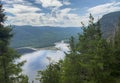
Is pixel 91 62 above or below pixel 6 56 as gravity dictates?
below

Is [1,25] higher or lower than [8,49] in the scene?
higher

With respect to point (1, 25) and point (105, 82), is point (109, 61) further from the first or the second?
point (1, 25)

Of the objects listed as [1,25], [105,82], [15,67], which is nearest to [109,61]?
[105,82]

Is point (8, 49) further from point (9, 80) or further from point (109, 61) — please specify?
point (109, 61)

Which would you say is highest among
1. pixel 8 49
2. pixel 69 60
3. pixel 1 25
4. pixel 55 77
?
pixel 1 25

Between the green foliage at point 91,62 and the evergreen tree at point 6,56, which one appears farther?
the evergreen tree at point 6,56

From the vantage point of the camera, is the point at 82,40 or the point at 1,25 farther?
the point at 82,40

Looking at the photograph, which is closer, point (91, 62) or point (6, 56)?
point (91, 62)

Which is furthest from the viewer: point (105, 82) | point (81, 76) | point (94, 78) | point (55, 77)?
point (55, 77)

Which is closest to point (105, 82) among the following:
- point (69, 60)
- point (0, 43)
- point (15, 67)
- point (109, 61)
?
point (109, 61)

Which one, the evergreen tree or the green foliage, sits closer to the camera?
the green foliage

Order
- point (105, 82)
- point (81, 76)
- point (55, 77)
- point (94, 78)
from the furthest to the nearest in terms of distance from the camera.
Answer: point (55, 77)
point (81, 76)
point (105, 82)
point (94, 78)
